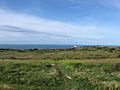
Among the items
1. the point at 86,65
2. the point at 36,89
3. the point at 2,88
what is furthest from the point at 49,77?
the point at 86,65

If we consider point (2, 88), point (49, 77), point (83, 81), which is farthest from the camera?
point (49, 77)

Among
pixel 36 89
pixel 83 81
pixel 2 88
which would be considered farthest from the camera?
pixel 83 81

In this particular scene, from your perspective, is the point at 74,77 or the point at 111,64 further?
the point at 111,64

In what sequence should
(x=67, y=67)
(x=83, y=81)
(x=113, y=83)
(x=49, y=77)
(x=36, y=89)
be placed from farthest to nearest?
(x=67, y=67), (x=49, y=77), (x=83, y=81), (x=113, y=83), (x=36, y=89)

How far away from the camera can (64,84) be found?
112ft

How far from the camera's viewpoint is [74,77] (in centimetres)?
3962

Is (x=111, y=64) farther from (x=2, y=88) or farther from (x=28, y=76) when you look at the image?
(x=2, y=88)

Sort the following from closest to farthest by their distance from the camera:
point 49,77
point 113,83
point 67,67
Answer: point 113,83 < point 49,77 < point 67,67

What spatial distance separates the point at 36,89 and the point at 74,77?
33.5 feet

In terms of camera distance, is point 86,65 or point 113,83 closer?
point 113,83

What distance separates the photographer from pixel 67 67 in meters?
51.8

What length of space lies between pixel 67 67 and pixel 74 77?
481 inches

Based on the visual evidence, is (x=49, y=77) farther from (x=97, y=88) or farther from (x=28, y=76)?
(x=97, y=88)

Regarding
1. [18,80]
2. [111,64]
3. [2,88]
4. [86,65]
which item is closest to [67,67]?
[86,65]
